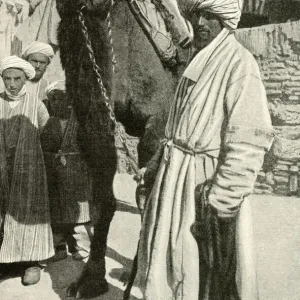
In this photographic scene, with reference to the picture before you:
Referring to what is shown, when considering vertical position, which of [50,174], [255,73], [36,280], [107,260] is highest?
[255,73]

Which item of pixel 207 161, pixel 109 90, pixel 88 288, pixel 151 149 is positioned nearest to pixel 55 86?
pixel 109 90

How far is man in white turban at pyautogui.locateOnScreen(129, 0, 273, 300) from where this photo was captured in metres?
1.99

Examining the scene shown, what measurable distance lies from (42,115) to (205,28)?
1.34 meters

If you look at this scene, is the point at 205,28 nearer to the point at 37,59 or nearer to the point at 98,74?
the point at 98,74

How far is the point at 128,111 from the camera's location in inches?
108

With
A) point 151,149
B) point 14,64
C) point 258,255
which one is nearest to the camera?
point 258,255

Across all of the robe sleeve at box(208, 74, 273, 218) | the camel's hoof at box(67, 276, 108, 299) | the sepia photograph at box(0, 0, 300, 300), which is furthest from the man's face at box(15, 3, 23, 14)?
the robe sleeve at box(208, 74, 273, 218)

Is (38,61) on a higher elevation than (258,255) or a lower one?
higher

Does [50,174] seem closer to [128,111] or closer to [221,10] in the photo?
[128,111]

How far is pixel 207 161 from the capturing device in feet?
6.92

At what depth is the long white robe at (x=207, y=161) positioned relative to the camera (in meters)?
1.98

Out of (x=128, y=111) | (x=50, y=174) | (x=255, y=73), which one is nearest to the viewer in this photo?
(x=255, y=73)

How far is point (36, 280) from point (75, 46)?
1255mm

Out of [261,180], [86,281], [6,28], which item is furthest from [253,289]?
[6,28]
